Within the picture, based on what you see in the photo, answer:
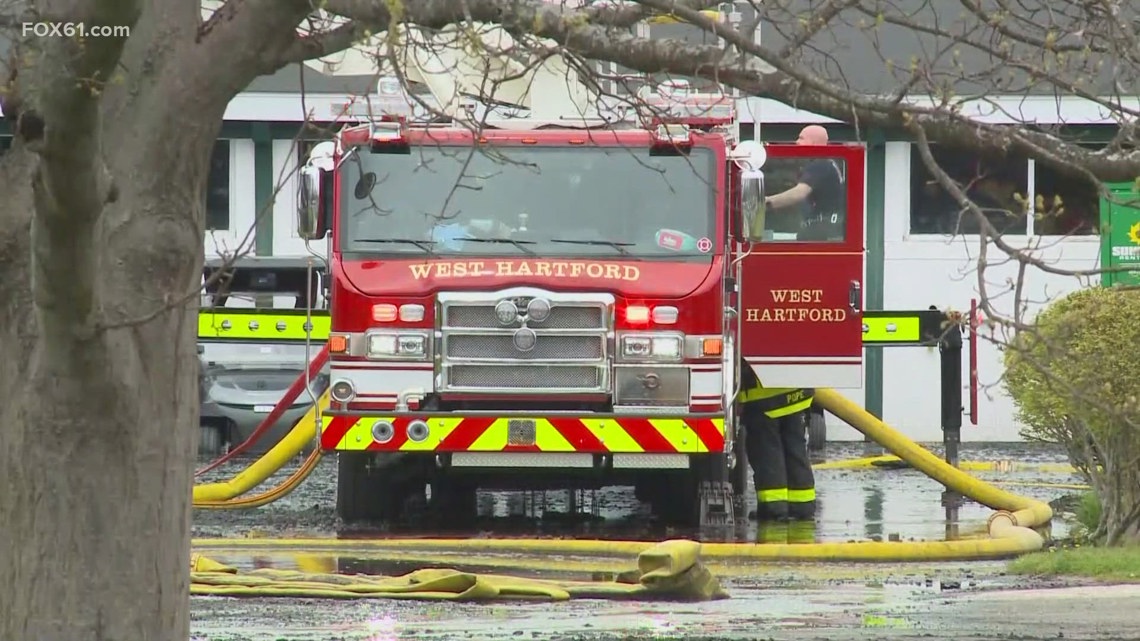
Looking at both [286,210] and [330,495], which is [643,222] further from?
[286,210]

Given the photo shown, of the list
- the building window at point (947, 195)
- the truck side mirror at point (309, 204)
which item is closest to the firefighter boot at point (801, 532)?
the truck side mirror at point (309, 204)

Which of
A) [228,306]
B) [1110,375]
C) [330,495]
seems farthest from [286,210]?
[1110,375]

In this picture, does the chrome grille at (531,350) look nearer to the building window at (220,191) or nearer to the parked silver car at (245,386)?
the parked silver car at (245,386)

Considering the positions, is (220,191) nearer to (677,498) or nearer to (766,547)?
(677,498)

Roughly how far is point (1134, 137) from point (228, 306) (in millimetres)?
13492

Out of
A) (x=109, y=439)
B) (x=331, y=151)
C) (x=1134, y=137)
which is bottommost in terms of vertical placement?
(x=109, y=439)

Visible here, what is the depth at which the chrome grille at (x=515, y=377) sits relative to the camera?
11.4 meters

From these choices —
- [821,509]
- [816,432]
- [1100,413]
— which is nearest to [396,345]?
[821,509]

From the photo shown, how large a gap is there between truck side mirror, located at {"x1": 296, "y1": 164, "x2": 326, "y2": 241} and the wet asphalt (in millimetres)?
1839

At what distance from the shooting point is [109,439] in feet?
17.3

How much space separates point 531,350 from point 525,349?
4cm

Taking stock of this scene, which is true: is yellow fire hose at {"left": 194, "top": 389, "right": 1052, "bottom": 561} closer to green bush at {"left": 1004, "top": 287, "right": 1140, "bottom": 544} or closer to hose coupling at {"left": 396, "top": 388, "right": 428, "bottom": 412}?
green bush at {"left": 1004, "top": 287, "right": 1140, "bottom": 544}

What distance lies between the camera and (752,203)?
36.7ft

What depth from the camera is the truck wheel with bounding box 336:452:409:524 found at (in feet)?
39.4
